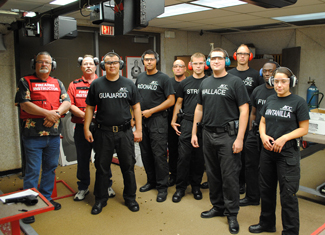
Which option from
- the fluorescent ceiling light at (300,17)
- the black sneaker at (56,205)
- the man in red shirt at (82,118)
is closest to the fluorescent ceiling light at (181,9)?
the man in red shirt at (82,118)

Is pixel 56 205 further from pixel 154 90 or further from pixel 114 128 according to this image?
pixel 154 90

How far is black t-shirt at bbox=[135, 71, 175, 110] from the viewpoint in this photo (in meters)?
3.88

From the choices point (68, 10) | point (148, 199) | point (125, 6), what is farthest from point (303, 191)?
point (68, 10)

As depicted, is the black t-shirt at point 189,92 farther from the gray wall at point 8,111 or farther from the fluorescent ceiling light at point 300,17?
the fluorescent ceiling light at point 300,17

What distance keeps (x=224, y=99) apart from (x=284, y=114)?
60cm

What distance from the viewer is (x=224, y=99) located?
302 cm

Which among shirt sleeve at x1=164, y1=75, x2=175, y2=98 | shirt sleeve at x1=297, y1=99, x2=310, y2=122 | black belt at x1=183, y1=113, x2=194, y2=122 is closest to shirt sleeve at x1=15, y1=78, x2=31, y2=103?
shirt sleeve at x1=164, y1=75, x2=175, y2=98

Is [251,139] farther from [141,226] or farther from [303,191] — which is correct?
[141,226]

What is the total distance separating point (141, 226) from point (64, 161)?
2.56 m

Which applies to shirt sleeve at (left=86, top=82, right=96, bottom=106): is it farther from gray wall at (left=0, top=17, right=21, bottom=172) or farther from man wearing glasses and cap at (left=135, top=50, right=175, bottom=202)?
gray wall at (left=0, top=17, right=21, bottom=172)

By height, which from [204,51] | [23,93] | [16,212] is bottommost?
[16,212]

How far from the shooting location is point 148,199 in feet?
12.7

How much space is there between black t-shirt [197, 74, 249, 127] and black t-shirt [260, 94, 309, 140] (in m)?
0.31

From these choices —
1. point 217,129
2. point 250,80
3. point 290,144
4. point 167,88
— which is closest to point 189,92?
point 167,88
